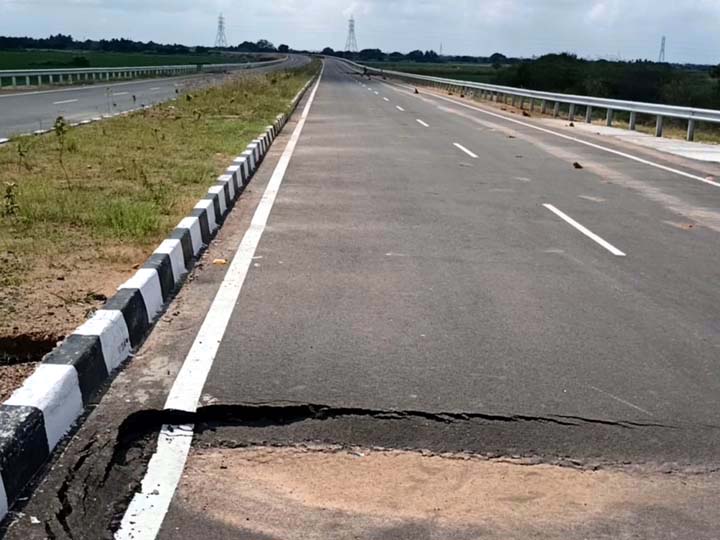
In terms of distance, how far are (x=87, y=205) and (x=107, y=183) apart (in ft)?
5.74

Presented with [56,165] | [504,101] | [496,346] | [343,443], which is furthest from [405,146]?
[504,101]

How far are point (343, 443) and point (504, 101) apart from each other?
39.1 m

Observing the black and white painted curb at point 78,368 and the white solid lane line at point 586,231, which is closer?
the black and white painted curb at point 78,368

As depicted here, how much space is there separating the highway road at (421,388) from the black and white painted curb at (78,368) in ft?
0.36

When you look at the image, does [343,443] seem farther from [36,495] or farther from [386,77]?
[386,77]

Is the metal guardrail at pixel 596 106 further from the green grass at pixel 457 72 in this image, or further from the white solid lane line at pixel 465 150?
the green grass at pixel 457 72

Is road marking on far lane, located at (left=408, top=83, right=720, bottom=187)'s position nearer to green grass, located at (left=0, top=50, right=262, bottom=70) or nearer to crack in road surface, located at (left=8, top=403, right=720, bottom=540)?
crack in road surface, located at (left=8, top=403, right=720, bottom=540)

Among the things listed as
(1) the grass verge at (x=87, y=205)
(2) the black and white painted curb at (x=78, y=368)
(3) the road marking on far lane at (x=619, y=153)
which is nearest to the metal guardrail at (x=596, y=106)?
(3) the road marking on far lane at (x=619, y=153)

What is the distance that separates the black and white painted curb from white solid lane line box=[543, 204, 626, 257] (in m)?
3.98

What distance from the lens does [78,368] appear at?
425 cm

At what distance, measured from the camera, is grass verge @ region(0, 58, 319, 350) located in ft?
19.5

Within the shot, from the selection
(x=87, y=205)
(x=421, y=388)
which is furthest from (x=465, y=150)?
(x=421, y=388)

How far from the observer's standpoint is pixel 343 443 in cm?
399

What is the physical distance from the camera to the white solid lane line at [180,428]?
327 centimetres
